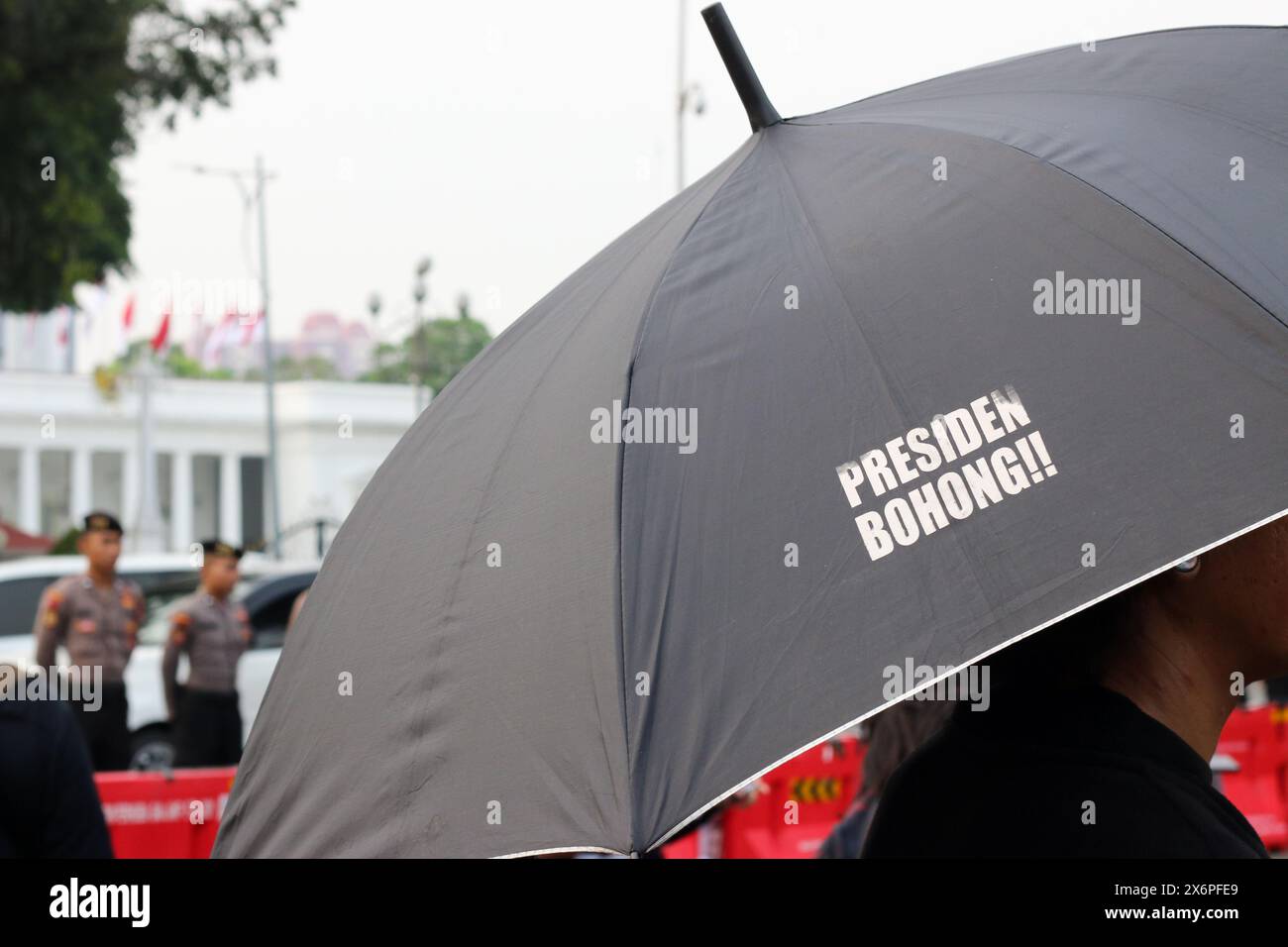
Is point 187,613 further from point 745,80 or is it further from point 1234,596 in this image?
point 1234,596

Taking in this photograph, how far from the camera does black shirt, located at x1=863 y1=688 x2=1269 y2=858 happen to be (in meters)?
1.62

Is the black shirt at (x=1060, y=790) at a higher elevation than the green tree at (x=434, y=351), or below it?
below

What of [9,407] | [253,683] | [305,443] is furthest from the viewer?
[305,443]

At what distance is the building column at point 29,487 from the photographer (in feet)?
202

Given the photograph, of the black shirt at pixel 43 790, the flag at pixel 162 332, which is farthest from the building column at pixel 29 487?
the black shirt at pixel 43 790

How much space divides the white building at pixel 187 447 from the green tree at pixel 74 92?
43.3 meters

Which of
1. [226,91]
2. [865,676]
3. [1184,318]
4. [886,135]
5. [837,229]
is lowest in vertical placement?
[865,676]

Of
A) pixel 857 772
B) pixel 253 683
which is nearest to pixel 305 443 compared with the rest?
pixel 253 683

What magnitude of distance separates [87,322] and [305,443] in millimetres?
26472

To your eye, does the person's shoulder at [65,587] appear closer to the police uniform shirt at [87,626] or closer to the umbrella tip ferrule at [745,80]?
the police uniform shirt at [87,626]

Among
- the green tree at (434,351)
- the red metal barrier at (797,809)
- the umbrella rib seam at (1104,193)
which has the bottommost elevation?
the red metal barrier at (797,809)

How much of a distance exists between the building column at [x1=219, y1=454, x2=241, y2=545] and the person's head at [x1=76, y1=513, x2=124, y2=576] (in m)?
57.2

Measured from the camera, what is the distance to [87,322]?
37594 millimetres
